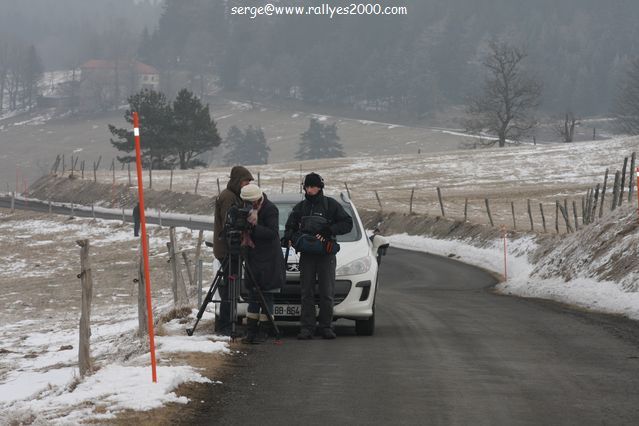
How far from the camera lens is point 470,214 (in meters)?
53.5

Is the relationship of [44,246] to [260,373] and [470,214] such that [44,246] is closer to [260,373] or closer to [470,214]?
[470,214]

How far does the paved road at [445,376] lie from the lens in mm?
8070

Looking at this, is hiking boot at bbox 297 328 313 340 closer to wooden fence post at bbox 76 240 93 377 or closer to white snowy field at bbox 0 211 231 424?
white snowy field at bbox 0 211 231 424

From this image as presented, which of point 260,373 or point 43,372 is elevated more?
point 260,373

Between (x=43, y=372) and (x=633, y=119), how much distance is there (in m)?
110

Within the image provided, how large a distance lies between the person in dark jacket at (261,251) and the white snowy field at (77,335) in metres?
0.54

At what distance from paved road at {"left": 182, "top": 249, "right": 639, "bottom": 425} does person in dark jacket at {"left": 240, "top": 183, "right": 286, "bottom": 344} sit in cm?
45

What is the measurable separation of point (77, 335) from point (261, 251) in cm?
870

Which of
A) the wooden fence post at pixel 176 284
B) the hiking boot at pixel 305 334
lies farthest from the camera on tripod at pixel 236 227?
the wooden fence post at pixel 176 284

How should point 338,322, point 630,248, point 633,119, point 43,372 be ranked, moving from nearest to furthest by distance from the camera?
point 43,372
point 338,322
point 630,248
point 633,119

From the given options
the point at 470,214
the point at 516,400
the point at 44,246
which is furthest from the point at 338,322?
the point at 470,214

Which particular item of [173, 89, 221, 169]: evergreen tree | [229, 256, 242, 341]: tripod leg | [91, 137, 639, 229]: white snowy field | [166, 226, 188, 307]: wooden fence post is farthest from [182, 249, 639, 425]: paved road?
[173, 89, 221, 169]: evergreen tree

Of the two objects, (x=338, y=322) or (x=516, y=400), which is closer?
(x=516, y=400)

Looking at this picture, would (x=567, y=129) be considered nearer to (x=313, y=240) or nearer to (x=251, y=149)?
(x=251, y=149)
